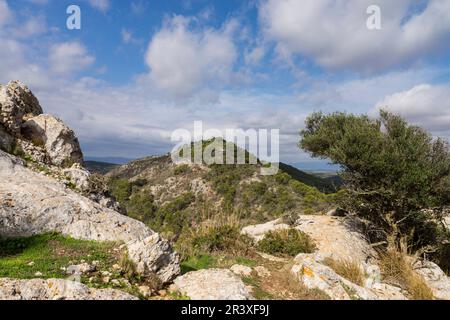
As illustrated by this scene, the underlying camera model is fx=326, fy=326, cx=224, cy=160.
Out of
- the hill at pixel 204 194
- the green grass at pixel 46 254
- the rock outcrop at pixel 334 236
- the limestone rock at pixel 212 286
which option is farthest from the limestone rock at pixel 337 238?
the hill at pixel 204 194

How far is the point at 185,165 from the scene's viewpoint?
59.2m

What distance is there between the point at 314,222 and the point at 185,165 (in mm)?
42894

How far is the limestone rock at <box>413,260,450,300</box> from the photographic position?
11.1 meters

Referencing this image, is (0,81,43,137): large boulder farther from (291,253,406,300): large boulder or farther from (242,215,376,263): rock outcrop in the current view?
(291,253,406,300): large boulder

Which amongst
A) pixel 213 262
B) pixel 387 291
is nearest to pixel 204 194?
pixel 213 262

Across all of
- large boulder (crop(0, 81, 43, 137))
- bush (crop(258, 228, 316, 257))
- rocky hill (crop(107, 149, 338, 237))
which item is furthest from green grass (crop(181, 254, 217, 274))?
rocky hill (crop(107, 149, 338, 237))

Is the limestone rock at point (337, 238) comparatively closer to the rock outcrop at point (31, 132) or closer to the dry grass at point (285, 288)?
the dry grass at point (285, 288)

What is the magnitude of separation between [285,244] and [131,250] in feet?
22.4

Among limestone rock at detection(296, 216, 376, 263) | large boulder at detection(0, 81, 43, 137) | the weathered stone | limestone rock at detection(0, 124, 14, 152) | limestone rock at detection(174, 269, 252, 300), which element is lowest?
limestone rock at detection(296, 216, 376, 263)

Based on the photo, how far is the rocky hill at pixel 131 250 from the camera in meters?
7.22

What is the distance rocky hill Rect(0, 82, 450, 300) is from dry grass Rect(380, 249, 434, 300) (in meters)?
0.03

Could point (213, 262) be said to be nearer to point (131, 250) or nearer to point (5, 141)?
point (131, 250)

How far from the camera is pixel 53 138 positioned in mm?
16328

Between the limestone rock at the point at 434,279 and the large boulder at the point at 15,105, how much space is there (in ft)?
58.7
